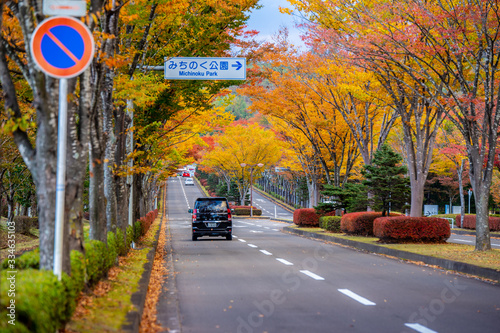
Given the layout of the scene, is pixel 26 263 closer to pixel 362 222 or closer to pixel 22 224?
pixel 362 222

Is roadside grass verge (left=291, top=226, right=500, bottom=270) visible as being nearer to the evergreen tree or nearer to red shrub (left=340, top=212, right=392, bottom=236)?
the evergreen tree

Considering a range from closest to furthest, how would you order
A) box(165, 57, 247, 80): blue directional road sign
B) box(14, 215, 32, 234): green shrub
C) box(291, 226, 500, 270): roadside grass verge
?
box(291, 226, 500, 270): roadside grass verge → box(165, 57, 247, 80): blue directional road sign → box(14, 215, 32, 234): green shrub

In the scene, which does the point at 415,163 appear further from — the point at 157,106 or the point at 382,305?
the point at 382,305

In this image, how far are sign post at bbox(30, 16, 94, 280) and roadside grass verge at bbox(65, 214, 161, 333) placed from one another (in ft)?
2.02

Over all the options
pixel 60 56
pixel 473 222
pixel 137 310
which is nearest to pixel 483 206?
pixel 137 310

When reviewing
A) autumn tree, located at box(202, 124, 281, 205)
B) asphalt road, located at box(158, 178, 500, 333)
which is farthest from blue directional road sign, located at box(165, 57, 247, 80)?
autumn tree, located at box(202, 124, 281, 205)

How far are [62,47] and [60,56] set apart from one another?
9cm

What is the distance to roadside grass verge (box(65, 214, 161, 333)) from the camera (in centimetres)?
553

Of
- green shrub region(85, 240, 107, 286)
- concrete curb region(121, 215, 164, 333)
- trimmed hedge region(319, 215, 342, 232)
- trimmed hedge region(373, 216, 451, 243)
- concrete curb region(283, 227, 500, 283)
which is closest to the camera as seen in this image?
concrete curb region(121, 215, 164, 333)

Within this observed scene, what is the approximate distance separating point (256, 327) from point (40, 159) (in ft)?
10.0

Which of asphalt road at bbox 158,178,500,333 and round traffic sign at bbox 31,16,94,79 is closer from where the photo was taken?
round traffic sign at bbox 31,16,94,79

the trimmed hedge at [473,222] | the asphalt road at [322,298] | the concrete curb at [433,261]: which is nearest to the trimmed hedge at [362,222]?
the concrete curb at [433,261]

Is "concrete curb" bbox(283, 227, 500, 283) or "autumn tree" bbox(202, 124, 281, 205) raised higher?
"autumn tree" bbox(202, 124, 281, 205)

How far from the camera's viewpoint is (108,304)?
22.4 feet
